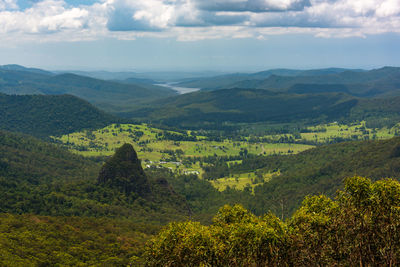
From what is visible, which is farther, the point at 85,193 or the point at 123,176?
the point at 123,176

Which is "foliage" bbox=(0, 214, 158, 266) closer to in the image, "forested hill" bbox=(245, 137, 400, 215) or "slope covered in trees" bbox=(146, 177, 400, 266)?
"slope covered in trees" bbox=(146, 177, 400, 266)

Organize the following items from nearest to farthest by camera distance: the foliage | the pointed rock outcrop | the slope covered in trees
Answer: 1. the slope covered in trees
2. the foliage
3. the pointed rock outcrop

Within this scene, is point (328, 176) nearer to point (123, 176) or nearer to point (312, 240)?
point (123, 176)

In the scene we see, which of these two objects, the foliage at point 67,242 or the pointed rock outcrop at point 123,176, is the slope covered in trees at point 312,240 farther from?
the pointed rock outcrop at point 123,176

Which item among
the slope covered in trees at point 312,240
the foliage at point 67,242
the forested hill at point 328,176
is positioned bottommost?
the forested hill at point 328,176

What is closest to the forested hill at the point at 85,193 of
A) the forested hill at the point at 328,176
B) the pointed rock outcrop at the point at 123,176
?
the pointed rock outcrop at the point at 123,176

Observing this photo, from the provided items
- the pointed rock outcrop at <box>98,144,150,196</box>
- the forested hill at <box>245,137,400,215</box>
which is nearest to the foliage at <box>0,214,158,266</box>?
the pointed rock outcrop at <box>98,144,150,196</box>

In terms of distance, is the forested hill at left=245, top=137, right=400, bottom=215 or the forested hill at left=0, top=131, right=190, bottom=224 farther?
the forested hill at left=245, top=137, right=400, bottom=215

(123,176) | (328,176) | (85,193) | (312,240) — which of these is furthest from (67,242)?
(328,176)

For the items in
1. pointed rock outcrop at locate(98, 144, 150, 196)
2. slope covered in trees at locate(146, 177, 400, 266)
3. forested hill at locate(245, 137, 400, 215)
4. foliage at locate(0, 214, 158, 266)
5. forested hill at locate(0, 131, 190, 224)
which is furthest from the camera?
forested hill at locate(245, 137, 400, 215)

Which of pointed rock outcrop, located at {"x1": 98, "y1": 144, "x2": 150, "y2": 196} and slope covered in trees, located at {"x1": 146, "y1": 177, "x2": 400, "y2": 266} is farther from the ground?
slope covered in trees, located at {"x1": 146, "y1": 177, "x2": 400, "y2": 266}
